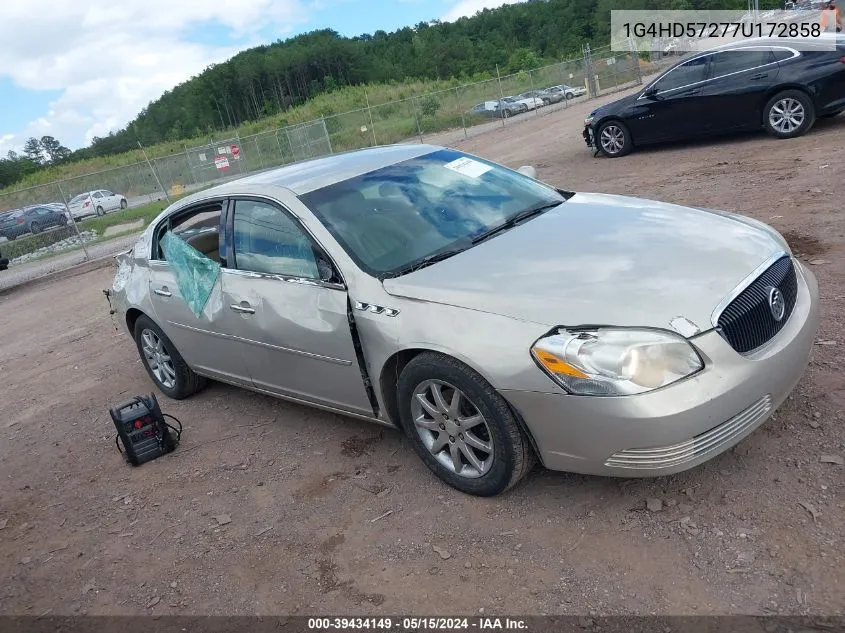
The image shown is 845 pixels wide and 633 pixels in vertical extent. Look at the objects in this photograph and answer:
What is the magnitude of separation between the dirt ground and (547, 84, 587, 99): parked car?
29.5m

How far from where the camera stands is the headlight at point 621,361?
2.77m

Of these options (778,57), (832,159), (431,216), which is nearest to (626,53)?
(778,57)

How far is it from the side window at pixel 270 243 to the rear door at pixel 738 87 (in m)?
9.09

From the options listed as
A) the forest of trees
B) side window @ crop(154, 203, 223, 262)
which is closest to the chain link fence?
side window @ crop(154, 203, 223, 262)

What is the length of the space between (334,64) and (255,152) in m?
98.6

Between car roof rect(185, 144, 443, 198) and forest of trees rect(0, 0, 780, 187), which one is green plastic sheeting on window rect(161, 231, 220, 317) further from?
forest of trees rect(0, 0, 780, 187)

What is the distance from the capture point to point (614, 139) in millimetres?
12664

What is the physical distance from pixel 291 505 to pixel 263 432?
3.49 ft

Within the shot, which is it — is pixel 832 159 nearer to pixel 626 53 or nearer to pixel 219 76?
pixel 626 53

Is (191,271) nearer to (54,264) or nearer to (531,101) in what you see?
(54,264)

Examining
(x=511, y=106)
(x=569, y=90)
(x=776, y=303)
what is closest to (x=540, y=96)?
(x=511, y=106)

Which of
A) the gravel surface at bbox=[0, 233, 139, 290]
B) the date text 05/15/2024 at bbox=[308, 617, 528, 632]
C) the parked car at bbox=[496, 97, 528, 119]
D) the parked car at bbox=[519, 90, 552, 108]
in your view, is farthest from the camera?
the parked car at bbox=[519, 90, 552, 108]

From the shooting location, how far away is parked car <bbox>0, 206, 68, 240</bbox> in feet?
61.2

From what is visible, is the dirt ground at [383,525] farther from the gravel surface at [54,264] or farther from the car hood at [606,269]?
the gravel surface at [54,264]
